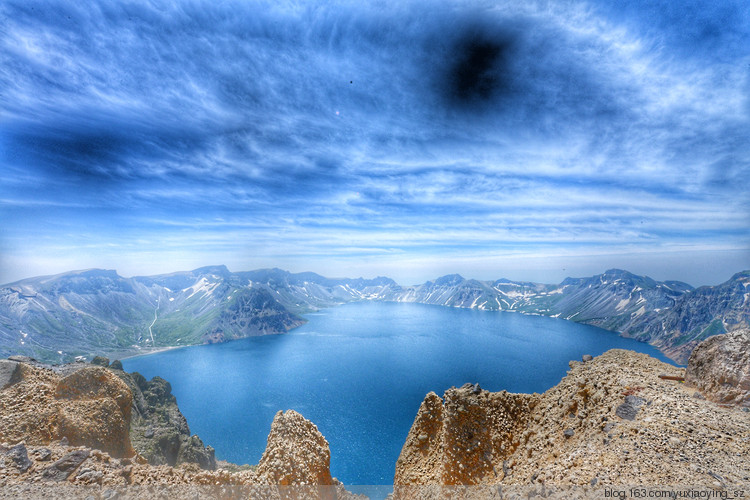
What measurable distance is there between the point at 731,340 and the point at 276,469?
1599cm

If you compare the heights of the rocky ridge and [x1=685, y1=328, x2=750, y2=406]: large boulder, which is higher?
[x1=685, y1=328, x2=750, y2=406]: large boulder

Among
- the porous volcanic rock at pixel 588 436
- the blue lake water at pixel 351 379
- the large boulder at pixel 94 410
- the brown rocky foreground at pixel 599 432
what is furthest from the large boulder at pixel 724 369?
the blue lake water at pixel 351 379

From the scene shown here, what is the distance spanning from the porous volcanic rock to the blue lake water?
37.4m

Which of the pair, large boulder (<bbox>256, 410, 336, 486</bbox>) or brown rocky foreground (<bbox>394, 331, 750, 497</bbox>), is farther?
large boulder (<bbox>256, 410, 336, 486</bbox>)

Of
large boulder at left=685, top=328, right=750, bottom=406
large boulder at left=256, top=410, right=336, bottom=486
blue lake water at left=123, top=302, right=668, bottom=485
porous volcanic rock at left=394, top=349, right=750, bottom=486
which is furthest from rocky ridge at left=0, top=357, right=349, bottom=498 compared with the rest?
blue lake water at left=123, top=302, right=668, bottom=485

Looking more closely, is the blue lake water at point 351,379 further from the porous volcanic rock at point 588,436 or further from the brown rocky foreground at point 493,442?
→ the brown rocky foreground at point 493,442

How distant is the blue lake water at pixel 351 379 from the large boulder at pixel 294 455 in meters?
38.5

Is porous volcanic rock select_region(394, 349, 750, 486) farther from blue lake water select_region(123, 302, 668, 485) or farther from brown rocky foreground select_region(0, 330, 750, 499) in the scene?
blue lake water select_region(123, 302, 668, 485)

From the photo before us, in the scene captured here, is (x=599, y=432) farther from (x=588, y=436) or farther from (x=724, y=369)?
(x=724, y=369)

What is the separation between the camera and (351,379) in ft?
299

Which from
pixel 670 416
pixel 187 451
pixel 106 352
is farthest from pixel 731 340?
pixel 106 352

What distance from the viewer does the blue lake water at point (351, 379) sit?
178 feet

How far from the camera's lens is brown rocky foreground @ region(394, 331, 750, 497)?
6.92m

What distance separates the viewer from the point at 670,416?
823 centimetres
